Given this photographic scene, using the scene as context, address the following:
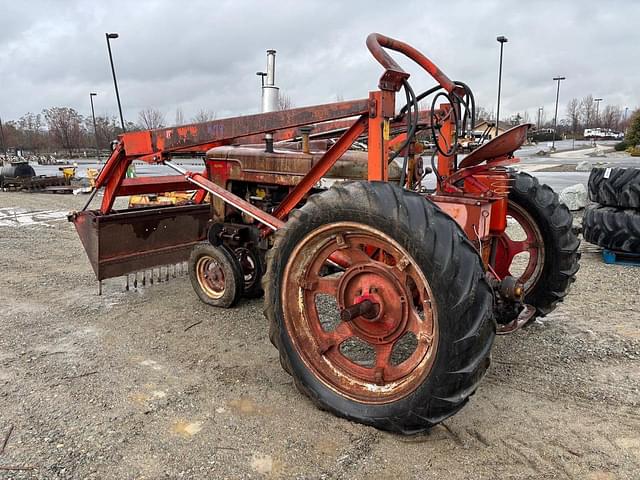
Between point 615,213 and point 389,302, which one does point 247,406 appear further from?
point 615,213

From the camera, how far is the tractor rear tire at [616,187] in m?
6.18

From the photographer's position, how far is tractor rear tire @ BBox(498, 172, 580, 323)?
3.87m

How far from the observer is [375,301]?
9.34ft

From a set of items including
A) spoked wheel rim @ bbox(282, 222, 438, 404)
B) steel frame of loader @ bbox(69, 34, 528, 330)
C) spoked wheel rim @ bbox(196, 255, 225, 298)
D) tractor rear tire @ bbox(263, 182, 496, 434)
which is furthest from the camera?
spoked wheel rim @ bbox(196, 255, 225, 298)

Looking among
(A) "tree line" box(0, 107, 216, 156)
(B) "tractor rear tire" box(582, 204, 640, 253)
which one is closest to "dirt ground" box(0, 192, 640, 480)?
(B) "tractor rear tire" box(582, 204, 640, 253)

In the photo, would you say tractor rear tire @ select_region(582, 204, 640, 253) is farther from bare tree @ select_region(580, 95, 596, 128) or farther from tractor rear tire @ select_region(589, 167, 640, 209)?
bare tree @ select_region(580, 95, 596, 128)

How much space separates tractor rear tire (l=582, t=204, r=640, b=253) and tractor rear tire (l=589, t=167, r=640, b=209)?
0.35 feet

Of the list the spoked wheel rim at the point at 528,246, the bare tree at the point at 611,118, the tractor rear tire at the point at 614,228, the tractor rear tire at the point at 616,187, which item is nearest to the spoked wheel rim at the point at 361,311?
the spoked wheel rim at the point at 528,246

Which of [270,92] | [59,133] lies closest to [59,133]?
[59,133]

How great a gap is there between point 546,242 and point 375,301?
181 cm

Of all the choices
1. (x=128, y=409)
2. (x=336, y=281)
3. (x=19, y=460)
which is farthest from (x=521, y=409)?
(x=19, y=460)

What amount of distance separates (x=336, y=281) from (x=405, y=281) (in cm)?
46

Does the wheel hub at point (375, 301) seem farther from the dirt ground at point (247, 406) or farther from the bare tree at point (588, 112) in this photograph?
the bare tree at point (588, 112)

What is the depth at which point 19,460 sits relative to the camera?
258 cm
